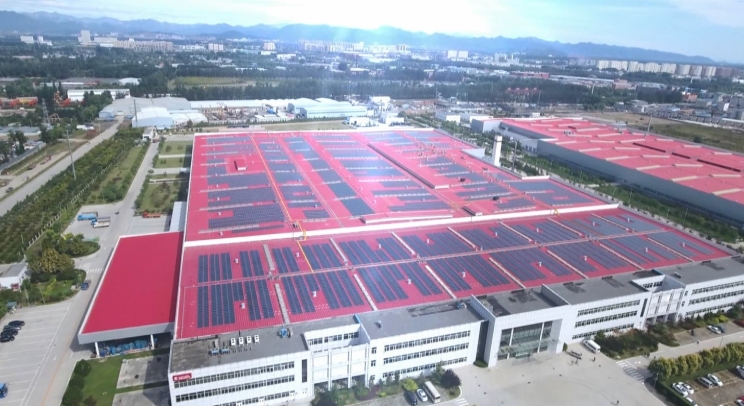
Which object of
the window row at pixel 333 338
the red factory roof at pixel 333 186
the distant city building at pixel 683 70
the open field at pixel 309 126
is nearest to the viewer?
the window row at pixel 333 338

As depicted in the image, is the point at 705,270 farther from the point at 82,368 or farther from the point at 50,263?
the point at 50,263

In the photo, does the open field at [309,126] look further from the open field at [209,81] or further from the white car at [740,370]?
the white car at [740,370]

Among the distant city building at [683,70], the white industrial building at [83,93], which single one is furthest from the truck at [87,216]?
the distant city building at [683,70]

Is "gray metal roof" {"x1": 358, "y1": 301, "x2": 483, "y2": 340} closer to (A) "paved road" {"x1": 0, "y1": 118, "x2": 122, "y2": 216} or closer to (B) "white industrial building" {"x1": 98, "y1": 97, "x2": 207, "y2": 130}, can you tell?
(A) "paved road" {"x1": 0, "y1": 118, "x2": 122, "y2": 216}

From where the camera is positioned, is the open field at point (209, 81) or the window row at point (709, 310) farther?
the open field at point (209, 81)

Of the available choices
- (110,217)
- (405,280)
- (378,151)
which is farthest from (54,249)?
(378,151)

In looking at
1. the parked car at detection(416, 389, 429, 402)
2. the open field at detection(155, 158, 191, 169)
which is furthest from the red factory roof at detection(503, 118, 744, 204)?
the open field at detection(155, 158, 191, 169)
